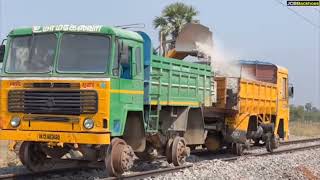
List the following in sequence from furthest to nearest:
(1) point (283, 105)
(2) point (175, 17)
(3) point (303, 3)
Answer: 1. (2) point (175, 17)
2. (3) point (303, 3)
3. (1) point (283, 105)

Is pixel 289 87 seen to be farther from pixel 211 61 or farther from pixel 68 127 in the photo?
pixel 68 127

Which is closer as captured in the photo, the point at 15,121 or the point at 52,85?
the point at 52,85

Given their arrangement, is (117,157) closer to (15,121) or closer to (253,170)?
(15,121)

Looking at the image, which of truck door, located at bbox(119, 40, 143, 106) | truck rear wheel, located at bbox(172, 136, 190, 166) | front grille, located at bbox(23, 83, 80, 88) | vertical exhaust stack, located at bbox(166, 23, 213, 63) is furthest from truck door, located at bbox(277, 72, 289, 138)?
front grille, located at bbox(23, 83, 80, 88)

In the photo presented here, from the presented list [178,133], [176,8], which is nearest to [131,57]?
[178,133]

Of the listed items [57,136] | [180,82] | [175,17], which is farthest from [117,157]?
[175,17]

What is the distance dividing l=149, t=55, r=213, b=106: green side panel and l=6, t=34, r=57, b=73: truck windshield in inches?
100

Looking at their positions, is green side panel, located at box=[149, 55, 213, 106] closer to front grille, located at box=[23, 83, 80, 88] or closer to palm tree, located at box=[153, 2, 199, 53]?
front grille, located at box=[23, 83, 80, 88]

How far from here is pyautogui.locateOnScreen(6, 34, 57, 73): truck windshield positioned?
458 inches

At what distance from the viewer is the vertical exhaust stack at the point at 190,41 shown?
1911cm

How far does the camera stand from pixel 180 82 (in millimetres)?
14805

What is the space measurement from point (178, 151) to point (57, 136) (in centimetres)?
432

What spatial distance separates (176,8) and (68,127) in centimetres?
2691

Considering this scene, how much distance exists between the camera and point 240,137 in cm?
1920
